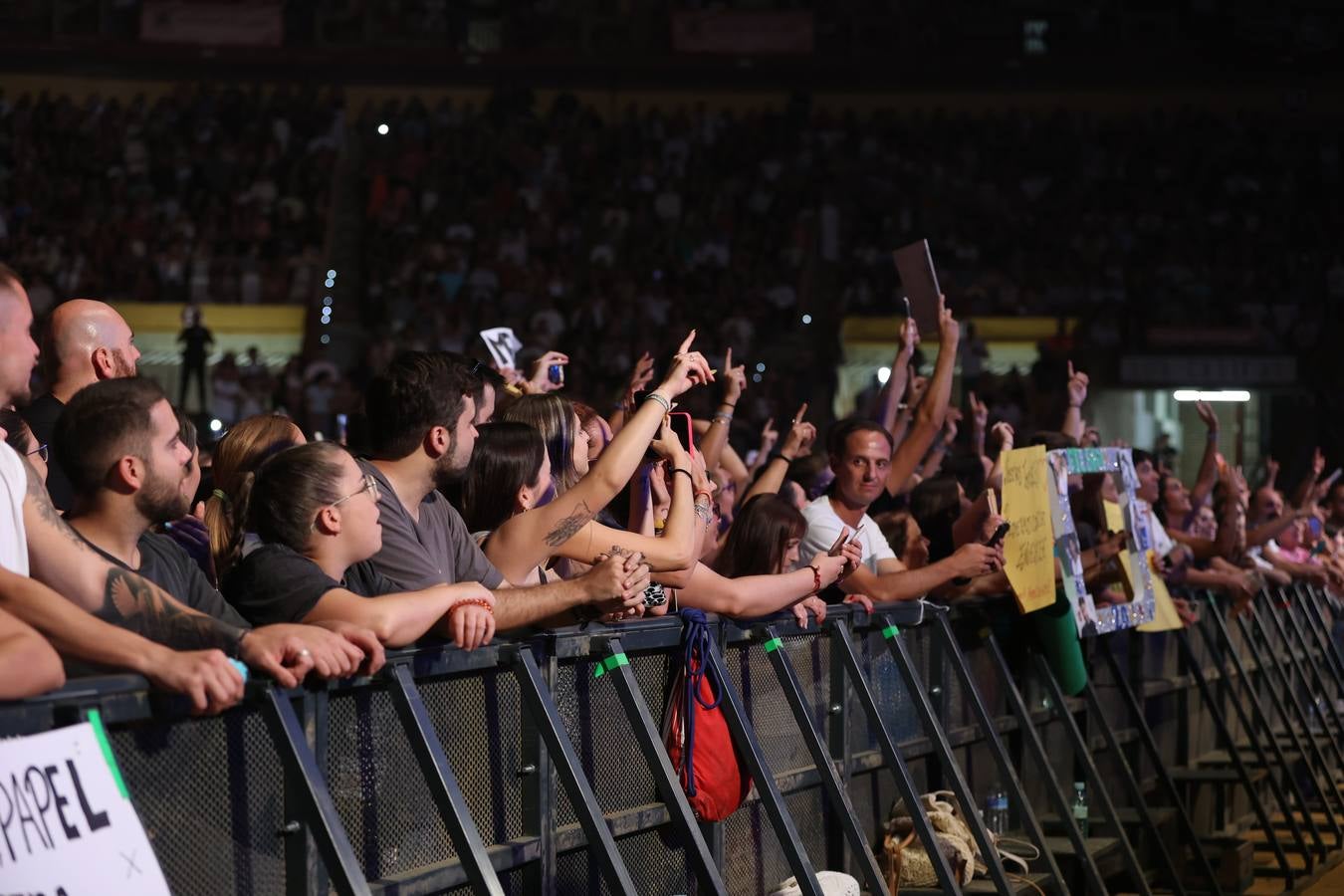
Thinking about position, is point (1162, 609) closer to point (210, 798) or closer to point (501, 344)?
point (501, 344)

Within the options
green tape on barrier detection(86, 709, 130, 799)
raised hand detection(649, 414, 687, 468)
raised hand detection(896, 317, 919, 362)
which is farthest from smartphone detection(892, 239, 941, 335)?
green tape on barrier detection(86, 709, 130, 799)

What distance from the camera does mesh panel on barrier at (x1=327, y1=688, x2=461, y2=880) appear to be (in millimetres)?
4137

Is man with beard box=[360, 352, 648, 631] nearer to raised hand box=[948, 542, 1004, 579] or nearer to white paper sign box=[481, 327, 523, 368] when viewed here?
raised hand box=[948, 542, 1004, 579]

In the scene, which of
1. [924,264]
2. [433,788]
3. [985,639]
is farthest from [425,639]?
[924,264]

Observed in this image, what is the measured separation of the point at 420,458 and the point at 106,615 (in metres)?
1.30

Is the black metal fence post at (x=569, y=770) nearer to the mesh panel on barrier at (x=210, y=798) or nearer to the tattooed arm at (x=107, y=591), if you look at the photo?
the mesh panel on barrier at (x=210, y=798)

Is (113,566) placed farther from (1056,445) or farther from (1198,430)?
(1198,430)

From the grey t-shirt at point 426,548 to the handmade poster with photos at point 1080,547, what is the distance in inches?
137

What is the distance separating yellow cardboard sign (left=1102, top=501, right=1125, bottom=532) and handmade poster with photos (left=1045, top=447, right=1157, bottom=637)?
0.8 inches

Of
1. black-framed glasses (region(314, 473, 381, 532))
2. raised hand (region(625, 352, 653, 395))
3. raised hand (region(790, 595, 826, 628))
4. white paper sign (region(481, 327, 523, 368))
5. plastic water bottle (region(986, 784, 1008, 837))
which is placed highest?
white paper sign (region(481, 327, 523, 368))

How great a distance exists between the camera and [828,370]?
23.9 metres

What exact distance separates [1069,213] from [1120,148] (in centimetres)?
229

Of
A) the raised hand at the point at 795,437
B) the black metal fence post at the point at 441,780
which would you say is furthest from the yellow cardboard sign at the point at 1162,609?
the black metal fence post at the point at 441,780

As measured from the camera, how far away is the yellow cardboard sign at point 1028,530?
7488mm
